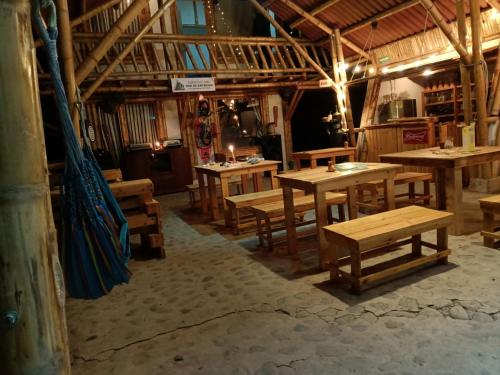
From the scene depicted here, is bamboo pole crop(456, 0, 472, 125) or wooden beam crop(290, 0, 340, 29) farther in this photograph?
wooden beam crop(290, 0, 340, 29)

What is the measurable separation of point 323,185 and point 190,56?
20.5 feet

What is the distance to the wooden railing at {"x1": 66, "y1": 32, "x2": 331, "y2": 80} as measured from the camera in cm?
824

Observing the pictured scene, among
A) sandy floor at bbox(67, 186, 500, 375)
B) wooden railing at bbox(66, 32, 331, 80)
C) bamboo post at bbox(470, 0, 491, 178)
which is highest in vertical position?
wooden railing at bbox(66, 32, 331, 80)

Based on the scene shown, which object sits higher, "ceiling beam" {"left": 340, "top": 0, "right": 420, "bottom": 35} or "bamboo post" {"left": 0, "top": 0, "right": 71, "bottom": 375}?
"ceiling beam" {"left": 340, "top": 0, "right": 420, "bottom": 35}

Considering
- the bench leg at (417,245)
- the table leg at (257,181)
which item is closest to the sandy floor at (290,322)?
the bench leg at (417,245)

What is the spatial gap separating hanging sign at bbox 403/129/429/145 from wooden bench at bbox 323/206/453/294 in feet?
15.3

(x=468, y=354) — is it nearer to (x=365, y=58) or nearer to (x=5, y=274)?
(x=5, y=274)

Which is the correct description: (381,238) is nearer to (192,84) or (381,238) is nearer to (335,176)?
(335,176)

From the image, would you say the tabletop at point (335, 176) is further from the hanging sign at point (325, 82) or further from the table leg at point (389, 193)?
the hanging sign at point (325, 82)

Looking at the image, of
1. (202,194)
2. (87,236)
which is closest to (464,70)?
(202,194)

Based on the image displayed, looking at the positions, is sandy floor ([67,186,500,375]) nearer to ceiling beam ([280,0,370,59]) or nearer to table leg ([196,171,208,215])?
table leg ([196,171,208,215])

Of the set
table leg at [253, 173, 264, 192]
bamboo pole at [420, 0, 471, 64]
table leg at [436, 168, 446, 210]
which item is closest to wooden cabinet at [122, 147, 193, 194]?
table leg at [253, 173, 264, 192]

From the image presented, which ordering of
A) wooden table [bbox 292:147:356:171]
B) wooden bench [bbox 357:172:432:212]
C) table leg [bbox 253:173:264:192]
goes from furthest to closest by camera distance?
Result: 1. wooden table [bbox 292:147:356:171]
2. table leg [bbox 253:173:264:192]
3. wooden bench [bbox 357:172:432:212]

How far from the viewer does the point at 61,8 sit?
392 centimetres
